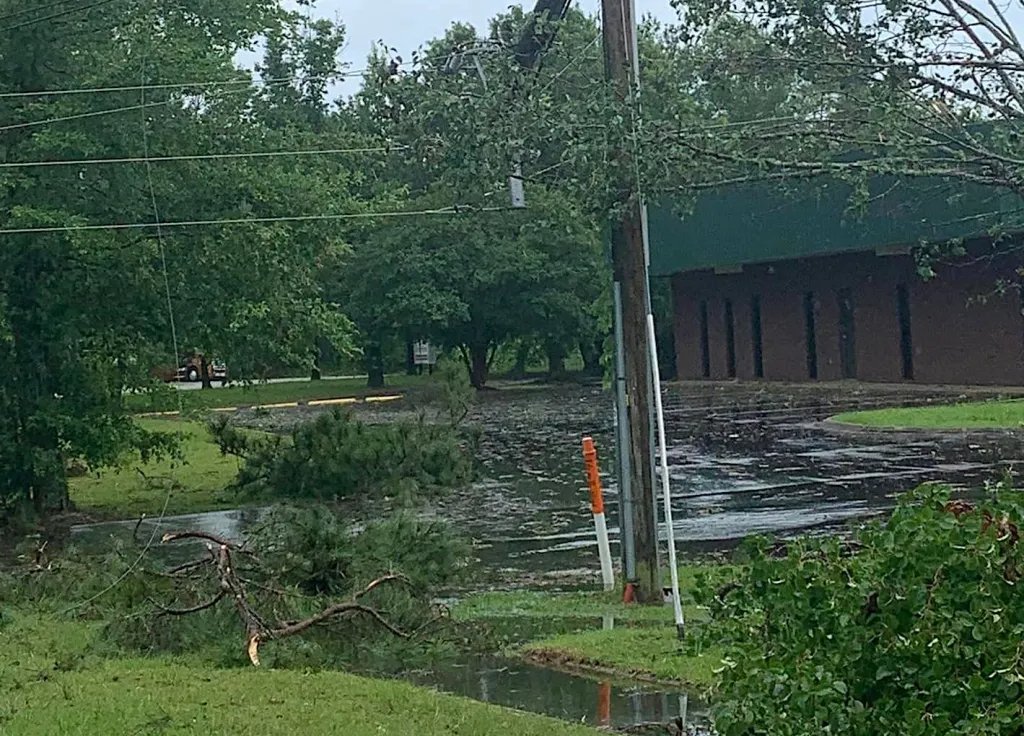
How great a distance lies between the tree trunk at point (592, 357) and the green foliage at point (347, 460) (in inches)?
1410

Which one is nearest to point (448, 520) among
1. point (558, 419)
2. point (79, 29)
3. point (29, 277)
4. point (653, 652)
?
point (29, 277)

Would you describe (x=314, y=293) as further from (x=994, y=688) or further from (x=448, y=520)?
(x=994, y=688)

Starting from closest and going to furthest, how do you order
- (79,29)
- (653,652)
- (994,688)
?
1. (994,688)
2. (653,652)
3. (79,29)

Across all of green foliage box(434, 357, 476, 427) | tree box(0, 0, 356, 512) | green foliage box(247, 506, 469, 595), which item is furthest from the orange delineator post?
green foliage box(434, 357, 476, 427)

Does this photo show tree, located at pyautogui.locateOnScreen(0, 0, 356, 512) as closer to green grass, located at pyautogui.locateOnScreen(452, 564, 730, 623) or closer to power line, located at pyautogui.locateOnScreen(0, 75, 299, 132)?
power line, located at pyautogui.locateOnScreen(0, 75, 299, 132)

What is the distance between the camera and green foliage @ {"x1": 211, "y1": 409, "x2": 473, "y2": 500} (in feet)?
73.9

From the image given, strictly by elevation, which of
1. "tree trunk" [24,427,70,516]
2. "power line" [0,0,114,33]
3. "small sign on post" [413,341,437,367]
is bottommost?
"tree trunk" [24,427,70,516]

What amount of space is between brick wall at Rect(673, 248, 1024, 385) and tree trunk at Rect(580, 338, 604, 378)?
673cm

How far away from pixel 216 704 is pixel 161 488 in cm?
1840

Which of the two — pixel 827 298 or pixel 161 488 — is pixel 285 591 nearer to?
pixel 161 488

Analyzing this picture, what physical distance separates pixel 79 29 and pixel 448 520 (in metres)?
8.26

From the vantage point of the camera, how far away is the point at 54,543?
19.5 m

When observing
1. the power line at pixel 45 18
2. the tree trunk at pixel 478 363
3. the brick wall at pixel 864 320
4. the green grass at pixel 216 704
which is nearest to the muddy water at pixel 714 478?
the brick wall at pixel 864 320

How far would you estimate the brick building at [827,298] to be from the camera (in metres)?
38.2
